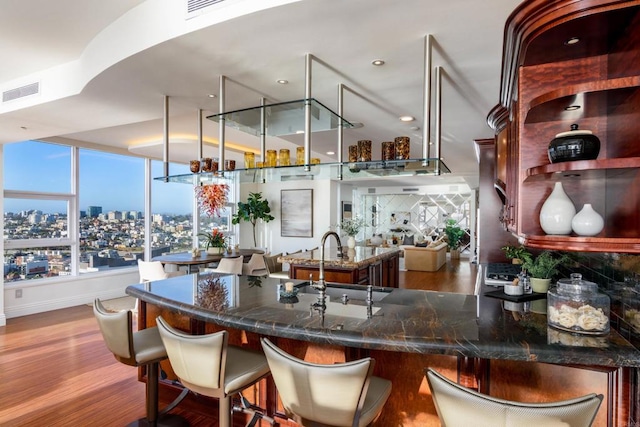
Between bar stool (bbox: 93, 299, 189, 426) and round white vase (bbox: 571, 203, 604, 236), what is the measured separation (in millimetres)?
2388

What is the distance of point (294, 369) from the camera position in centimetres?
157

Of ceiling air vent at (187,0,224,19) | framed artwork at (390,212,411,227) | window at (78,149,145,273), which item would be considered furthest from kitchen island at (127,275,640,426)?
framed artwork at (390,212,411,227)

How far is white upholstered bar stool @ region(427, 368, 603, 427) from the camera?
1.23 meters

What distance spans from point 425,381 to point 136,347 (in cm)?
183

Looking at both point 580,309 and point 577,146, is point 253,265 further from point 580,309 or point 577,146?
point 577,146

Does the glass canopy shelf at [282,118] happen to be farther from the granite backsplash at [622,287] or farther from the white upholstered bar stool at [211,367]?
the granite backsplash at [622,287]

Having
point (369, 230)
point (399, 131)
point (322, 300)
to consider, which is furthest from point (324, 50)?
point (369, 230)

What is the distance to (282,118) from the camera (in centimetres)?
308

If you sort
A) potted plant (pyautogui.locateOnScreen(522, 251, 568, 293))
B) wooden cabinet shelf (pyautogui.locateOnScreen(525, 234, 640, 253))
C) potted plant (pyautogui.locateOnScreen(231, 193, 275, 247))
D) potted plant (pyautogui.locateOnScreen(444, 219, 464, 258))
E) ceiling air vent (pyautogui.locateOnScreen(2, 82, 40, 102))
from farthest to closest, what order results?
1. potted plant (pyautogui.locateOnScreen(444, 219, 464, 258))
2. potted plant (pyautogui.locateOnScreen(231, 193, 275, 247))
3. ceiling air vent (pyautogui.locateOnScreen(2, 82, 40, 102))
4. potted plant (pyautogui.locateOnScreen(522, 251, 568, 293))
5. wooden cabinet shelf (pyautogui.locateOnScreen(525, 234, 640, 253))

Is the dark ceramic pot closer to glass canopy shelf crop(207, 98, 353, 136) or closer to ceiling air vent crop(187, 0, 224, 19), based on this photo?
glass canopy shelf crop(207, 98, 353, 136)

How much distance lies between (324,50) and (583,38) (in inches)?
55.8

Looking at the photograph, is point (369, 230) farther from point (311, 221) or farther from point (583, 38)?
point (583, 38)

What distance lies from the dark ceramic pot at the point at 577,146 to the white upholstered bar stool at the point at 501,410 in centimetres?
90

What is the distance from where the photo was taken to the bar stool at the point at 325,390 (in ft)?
4.90
